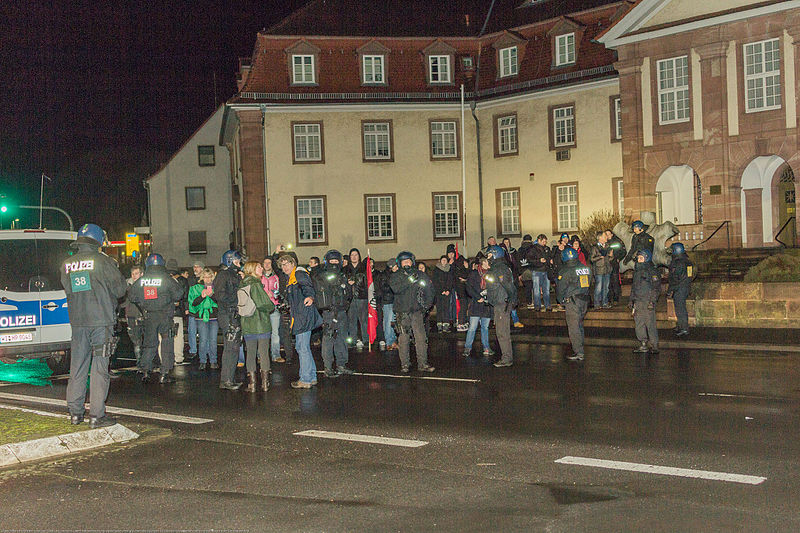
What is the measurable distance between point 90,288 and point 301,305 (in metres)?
3.84

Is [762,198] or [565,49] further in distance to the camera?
[565,49]

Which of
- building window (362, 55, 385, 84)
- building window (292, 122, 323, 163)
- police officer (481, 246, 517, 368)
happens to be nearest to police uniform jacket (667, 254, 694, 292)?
police officer (481, 246, 517, 368)

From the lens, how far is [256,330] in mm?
13070

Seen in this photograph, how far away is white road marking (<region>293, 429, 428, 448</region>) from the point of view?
354 inches

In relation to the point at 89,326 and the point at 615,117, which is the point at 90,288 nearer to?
the point at 89,326

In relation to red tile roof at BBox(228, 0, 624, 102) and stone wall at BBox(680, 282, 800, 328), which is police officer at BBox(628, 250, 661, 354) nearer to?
stone wall at BBox(680, 282, 800, 328)

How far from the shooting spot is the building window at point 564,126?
3731 centimetres

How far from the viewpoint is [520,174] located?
38938 mm

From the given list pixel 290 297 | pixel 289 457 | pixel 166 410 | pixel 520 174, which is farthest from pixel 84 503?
pixel 520 174

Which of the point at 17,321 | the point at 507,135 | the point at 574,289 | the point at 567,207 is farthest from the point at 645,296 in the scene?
the point at 507,135

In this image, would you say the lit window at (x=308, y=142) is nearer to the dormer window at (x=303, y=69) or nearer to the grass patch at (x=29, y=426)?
the dormer window at (x=303, y=69)

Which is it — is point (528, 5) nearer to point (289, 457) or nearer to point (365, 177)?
point (365, 177)

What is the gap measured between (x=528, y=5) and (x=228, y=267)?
29718 millimetres

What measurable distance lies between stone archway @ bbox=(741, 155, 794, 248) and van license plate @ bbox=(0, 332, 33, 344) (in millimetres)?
21956
